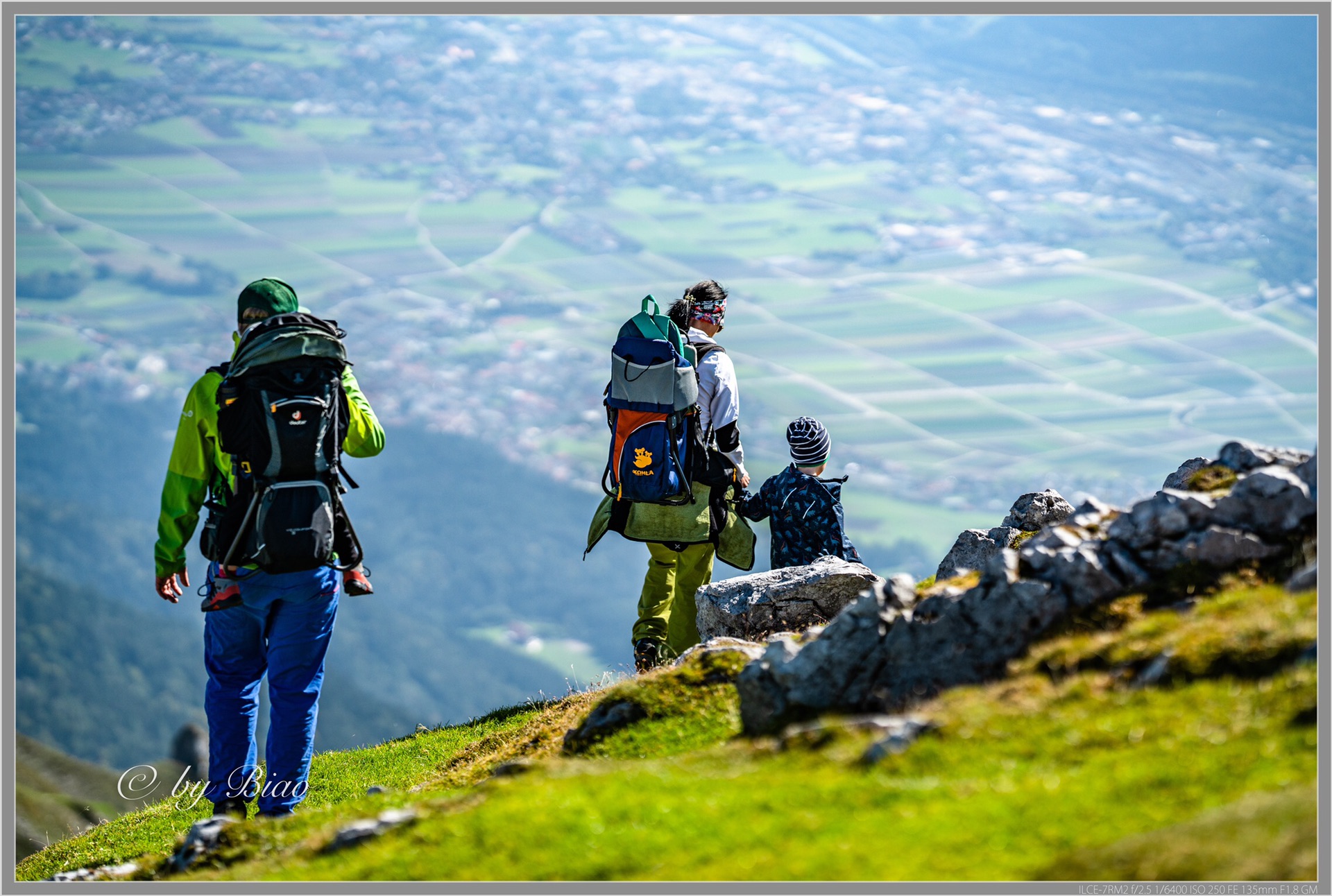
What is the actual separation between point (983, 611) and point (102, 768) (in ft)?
685

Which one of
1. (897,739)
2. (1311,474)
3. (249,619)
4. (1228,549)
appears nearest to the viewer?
(897,739)

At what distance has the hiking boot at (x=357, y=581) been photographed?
12.5 meters

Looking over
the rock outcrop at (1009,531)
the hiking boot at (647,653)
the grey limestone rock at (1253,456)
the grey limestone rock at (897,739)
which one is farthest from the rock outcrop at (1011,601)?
the rock outcrop at (1009,531)

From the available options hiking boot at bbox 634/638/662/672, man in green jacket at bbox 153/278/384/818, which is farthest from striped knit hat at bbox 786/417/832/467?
man in green jacket at bbox 153/278/384/818

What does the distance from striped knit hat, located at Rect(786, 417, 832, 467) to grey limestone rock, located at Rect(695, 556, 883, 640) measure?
147 centimetres

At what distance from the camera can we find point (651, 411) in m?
16.2

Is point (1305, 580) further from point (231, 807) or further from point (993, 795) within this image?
point (231, 807)

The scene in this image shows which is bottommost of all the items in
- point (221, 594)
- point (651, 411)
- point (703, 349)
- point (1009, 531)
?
point (221, 594)

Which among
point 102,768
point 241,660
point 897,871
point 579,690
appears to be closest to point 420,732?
point 579,690

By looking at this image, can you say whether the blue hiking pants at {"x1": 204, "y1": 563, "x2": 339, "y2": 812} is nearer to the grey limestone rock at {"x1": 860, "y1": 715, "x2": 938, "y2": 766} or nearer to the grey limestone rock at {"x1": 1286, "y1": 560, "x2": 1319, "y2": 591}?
the grey limestone rock at {"x1": 860, "y1": 715, "x2": 938, "y2": 766}

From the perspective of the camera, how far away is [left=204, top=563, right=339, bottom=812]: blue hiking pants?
12234mm

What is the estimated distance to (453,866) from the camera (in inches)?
363

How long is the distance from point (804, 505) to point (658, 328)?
3.39 metres

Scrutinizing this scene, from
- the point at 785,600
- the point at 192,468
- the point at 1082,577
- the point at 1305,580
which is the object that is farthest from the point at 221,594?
the point at 1305,580
